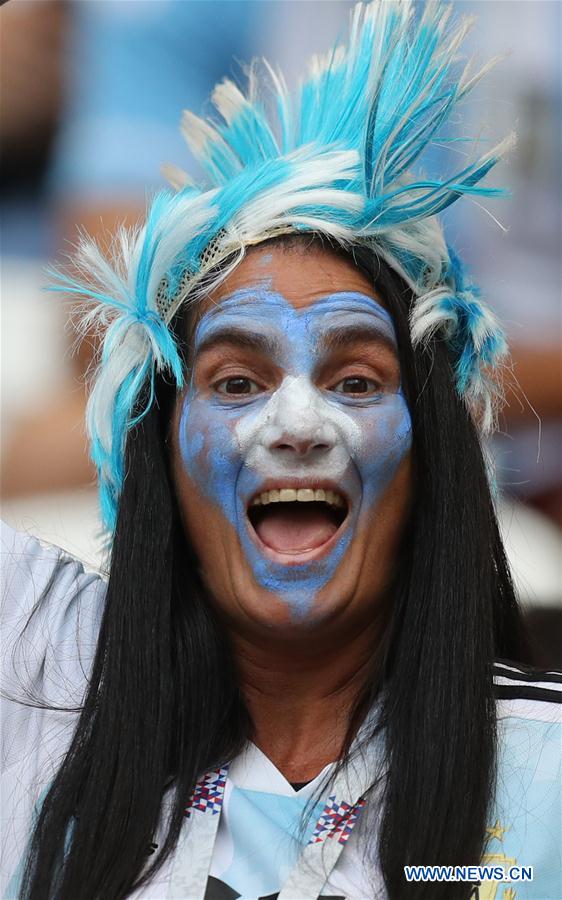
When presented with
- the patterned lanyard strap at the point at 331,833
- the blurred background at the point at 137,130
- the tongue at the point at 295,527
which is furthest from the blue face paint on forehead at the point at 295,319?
the blurred background at the point at 137,130

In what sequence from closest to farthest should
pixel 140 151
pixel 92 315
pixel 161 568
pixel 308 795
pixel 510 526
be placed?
pixel 308 795 < pixel 161 568 < pixel 92 315 < pixel 510 526 < pixel 140 151

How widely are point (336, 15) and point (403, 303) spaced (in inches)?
102

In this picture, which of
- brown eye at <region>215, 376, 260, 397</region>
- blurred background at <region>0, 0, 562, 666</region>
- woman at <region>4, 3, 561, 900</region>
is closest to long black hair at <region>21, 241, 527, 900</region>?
woman at <region>4, 3, 561, 900</region>

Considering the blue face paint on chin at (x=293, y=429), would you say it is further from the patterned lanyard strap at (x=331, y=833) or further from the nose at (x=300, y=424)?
the patterned lanyard strap at (x=331, y=833)

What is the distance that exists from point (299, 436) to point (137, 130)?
2.68 meters

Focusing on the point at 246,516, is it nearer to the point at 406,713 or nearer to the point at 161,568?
the point at 161,568

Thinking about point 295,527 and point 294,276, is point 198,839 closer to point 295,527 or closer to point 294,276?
point 295,527

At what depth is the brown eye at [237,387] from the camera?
207cm

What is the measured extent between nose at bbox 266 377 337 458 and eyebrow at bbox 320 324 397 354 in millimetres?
91

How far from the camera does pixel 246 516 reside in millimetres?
2016

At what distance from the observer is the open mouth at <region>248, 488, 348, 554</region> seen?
6.52ft

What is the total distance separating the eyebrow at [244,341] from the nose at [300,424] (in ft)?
0.25

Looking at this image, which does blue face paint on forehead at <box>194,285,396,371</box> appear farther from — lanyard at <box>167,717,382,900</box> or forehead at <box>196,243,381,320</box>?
lanyard at <box>167,717,382,900</box>

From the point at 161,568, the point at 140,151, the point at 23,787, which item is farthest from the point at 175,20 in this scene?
the point at 23,787
